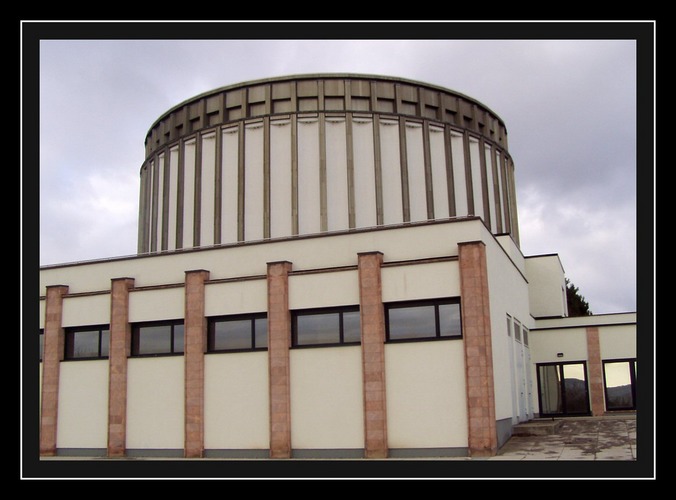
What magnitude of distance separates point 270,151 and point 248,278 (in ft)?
42.4

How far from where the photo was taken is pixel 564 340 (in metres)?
32.8

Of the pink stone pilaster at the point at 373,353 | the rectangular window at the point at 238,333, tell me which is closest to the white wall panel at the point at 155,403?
the rectangular window at the point at 238,333

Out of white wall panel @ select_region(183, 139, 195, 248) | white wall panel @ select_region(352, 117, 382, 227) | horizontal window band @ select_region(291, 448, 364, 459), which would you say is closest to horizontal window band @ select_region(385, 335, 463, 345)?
horizontal window band @ select_region(291, 448, 364, 459)

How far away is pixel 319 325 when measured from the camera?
22922 mm

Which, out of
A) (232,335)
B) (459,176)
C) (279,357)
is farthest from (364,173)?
(279,357)

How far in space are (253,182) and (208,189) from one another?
111 inches

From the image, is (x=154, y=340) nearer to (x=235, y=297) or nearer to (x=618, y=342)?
(x=235, y=297)

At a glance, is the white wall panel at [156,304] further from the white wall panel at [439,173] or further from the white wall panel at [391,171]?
the white wall panel at [439,173]

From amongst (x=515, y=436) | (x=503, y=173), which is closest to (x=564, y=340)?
(x=515, y=436)

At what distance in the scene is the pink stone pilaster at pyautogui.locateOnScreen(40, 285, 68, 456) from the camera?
1006 inches

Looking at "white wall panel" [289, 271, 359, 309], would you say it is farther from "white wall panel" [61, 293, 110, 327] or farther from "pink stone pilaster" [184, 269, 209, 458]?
"white wall panel" [61, 293, 110, 327]

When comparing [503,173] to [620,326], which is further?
[503,173]
